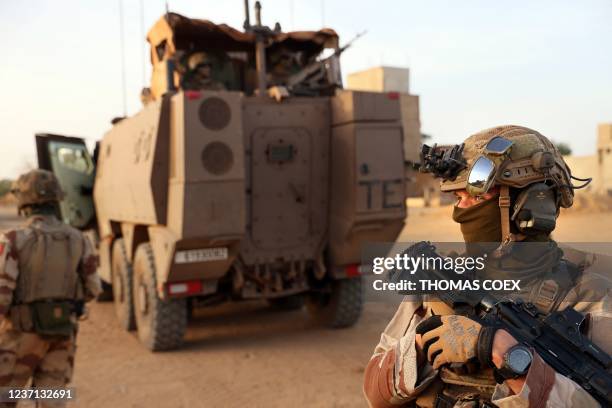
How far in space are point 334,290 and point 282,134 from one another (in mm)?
1830

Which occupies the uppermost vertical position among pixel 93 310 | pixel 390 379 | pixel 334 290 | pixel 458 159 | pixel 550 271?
pixel 458 159

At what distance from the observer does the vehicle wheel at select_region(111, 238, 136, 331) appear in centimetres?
657

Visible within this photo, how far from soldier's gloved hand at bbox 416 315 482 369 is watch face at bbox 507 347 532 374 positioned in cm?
9

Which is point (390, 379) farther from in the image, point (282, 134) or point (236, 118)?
point (282, 134)

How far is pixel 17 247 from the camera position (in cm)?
335

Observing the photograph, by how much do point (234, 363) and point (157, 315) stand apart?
0.88 m

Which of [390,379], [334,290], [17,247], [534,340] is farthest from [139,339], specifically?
[534,340]

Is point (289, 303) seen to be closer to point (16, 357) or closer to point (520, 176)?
point (16, 357)

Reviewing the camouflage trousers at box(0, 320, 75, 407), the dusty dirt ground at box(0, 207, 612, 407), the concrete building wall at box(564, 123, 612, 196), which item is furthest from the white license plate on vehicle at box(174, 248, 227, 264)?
the concrete building wall at box(564, 123, 612, 196)

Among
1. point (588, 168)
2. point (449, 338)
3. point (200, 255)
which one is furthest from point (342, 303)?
point (588, 168)

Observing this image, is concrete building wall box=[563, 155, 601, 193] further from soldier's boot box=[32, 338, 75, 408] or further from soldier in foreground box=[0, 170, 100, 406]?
soldier's boot box=[32, 338, 75, 408]

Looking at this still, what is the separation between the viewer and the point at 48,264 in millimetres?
3410

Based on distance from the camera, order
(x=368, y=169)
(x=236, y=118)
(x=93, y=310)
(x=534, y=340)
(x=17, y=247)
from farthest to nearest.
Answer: (x=93, y=310) < (x=368, y=169) < (x=236, y=118) < (x=17, y=247) < (x=534, y=340)

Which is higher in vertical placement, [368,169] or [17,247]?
[368,169]
